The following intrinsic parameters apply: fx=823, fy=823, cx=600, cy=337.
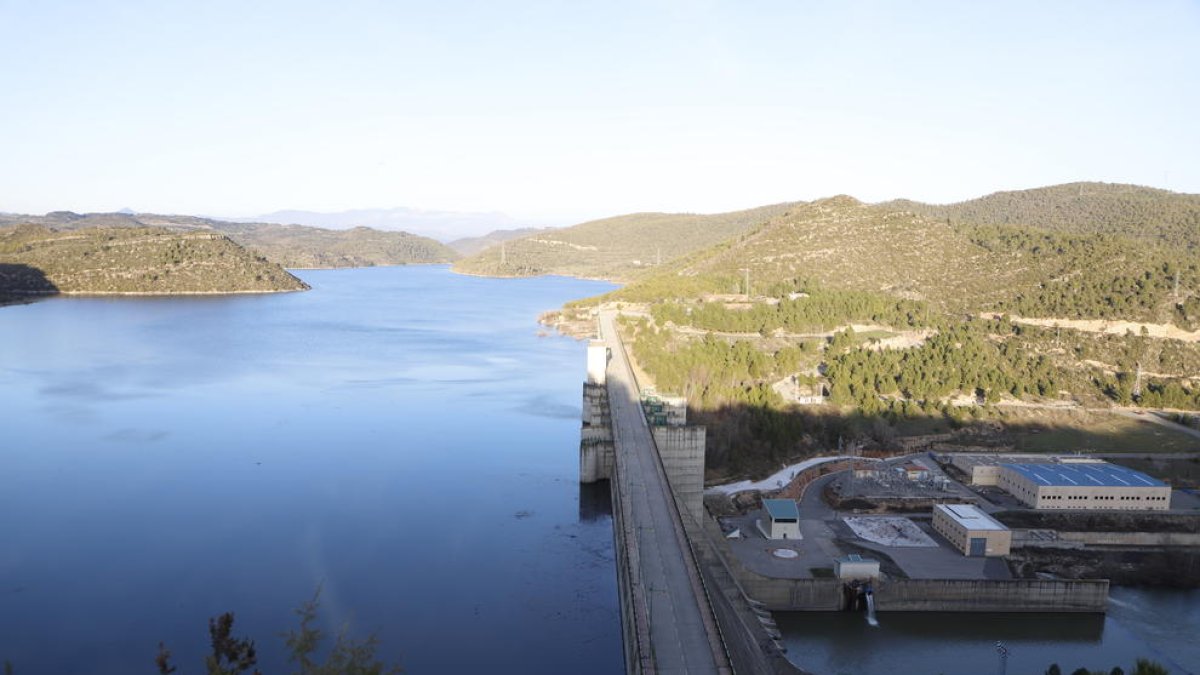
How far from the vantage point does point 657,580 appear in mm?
18797

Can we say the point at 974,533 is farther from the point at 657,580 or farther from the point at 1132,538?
the point at 657,580

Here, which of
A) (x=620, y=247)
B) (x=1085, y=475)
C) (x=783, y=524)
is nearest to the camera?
(x=783, y=524)

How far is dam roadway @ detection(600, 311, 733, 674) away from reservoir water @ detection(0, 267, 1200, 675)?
8.46 feet

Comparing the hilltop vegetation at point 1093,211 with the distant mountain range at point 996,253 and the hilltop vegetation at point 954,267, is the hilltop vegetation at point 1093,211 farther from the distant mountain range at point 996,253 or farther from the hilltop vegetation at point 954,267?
the hilltop vegetation at point 954,267

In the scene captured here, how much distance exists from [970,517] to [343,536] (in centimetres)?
2100

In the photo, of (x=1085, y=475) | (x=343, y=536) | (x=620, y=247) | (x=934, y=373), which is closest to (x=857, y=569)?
(x=1085, y=475)

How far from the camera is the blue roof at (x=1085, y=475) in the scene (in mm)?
31094

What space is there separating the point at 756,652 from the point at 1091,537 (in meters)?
17.2

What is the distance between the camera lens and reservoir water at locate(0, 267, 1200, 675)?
2095cm

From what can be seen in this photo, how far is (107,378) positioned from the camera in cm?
5019

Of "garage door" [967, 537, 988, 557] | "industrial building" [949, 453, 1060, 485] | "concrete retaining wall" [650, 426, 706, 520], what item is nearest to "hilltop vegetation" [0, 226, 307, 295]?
"concrete retaining wall" [650, 426, 706, 520]

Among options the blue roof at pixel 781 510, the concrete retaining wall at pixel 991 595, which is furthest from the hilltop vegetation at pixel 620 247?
the concrete retaining wall at pixel 991 595

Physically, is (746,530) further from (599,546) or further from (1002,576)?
(1002,576)

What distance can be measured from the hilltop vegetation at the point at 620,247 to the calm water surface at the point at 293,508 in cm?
10172
